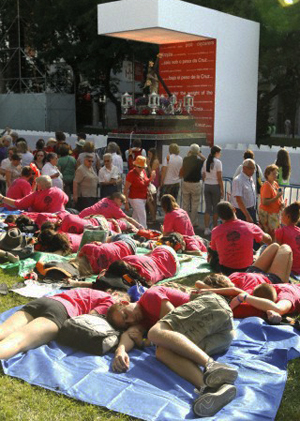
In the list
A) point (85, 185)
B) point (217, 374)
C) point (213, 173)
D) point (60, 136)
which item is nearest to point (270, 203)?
point (213, 173)

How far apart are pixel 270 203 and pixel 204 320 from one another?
4442mm

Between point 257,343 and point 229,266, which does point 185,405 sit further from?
point 229,266

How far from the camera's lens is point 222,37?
18.9 metres

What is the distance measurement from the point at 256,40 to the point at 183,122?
4.45 m

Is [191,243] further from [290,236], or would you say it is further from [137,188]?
[137,188]

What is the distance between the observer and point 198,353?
4105 mm

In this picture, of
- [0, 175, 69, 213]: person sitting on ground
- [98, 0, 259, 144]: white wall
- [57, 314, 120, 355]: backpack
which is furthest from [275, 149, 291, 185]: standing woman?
[98, 0, 259, 144]: white wall

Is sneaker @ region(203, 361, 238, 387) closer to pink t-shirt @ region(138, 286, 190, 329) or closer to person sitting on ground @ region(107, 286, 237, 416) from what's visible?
person sitting on ground @ region(107, 286, 237, 416)

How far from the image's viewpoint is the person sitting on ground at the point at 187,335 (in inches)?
153

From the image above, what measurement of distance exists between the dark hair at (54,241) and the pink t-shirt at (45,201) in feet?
5.46

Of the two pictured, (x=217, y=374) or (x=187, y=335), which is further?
(x=187, y=335)

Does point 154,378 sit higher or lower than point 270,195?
lower

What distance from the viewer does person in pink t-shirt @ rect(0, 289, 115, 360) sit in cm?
448

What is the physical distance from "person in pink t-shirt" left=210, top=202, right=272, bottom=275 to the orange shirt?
1.70m
